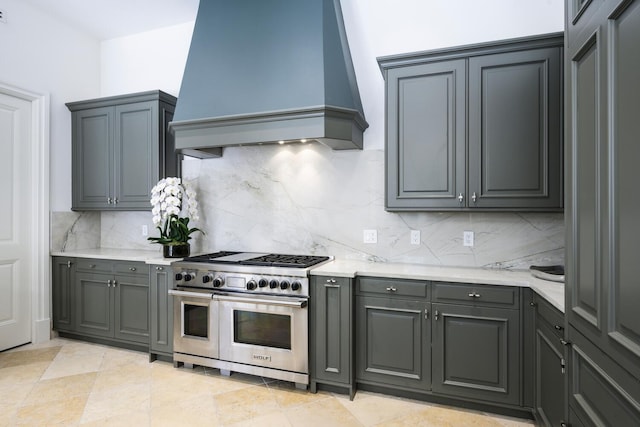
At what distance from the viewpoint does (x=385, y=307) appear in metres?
2.62

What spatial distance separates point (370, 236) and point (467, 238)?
0.78 m

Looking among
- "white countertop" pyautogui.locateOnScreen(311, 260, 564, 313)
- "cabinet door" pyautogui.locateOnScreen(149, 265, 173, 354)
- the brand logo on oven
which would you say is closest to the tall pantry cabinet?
"white countertop" pyautogui.locateOnScreen(311, 260, 564, 313)

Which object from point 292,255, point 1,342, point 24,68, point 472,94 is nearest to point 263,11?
point 472,94

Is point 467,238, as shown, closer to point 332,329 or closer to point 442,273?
point 442,273

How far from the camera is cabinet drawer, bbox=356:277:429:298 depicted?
2.54 m

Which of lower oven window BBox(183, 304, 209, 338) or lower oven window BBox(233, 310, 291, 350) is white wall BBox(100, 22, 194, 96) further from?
lower oven window BBox(233, 310, 291, 350)

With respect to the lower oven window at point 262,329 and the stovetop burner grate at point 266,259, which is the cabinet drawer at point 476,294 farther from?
the lower oven window at point 262,329

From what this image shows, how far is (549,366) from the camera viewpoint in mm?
1979

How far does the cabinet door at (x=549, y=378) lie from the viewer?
5.82 feet

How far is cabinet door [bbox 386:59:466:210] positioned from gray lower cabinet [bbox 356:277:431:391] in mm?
633

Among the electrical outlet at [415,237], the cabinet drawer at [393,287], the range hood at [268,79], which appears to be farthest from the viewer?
the electrical outlet at [415,237]

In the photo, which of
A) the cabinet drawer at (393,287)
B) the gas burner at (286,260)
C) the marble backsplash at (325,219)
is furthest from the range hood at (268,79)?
the cabinet drawer at (393,287)

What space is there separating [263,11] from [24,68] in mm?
2518

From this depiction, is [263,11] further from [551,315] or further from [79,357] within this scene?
[79,357]
